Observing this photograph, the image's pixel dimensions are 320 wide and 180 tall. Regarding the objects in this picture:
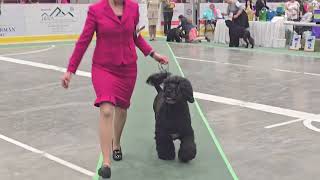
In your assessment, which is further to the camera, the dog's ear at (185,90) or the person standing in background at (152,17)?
the person standing in background at (152,17)

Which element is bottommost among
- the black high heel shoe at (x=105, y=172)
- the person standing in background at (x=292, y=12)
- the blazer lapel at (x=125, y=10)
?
the black high heel shoe at (x=105, y=172)

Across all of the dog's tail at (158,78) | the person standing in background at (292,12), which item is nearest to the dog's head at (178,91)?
the dog's tail at (158,78)

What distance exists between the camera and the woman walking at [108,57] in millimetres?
4645

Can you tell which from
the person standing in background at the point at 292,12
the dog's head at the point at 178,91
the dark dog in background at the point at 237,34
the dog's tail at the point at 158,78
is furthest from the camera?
the person standing in background at the point at 292,12

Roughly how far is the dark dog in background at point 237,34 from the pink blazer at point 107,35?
1287cm

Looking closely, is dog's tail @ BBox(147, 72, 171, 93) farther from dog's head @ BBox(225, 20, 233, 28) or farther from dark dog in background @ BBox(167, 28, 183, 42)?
dark dog in background @ BBox(167, 28, 183, 42)

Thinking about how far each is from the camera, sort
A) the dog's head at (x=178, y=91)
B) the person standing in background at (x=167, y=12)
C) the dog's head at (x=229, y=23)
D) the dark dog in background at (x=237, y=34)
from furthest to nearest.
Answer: the person standing in background at (x=167, y=12) → the dog's head at (x=229, y=23) → the dark dog in background at (x=237, y=34) → the dog's head at (x=178, y=91)

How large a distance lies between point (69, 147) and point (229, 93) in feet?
13.5

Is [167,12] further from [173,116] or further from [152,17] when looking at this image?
[173,116]

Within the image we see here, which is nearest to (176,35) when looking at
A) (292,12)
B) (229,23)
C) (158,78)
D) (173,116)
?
(229,23)

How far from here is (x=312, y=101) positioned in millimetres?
8609

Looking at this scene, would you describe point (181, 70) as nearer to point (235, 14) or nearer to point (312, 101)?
point (312, 101)

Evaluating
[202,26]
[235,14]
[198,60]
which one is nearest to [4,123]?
[198,60]

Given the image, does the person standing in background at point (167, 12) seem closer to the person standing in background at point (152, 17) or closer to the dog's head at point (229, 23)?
the person standing in background at point (152, 17)
